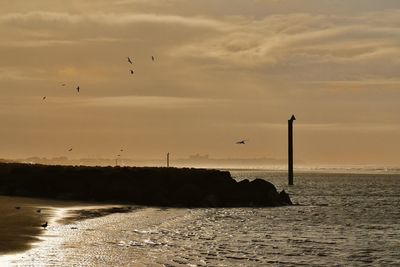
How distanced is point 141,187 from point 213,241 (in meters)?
30.6

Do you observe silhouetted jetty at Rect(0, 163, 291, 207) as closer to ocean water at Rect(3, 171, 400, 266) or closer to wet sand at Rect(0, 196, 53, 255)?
ocean water at Rect(3, 171, 400, 266)

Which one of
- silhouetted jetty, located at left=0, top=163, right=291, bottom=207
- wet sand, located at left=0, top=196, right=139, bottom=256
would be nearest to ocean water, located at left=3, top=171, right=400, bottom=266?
wet sand, located at left=0, top=196, right=139, bottom=256

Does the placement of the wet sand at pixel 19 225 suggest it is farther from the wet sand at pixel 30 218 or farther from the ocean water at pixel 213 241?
the ocean water at pixel 213 241

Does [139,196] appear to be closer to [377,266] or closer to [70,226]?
[70,226]

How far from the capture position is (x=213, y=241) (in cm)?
3281

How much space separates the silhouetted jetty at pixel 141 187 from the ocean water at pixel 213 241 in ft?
36.8

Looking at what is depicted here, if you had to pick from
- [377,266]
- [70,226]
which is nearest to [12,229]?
[70,226]

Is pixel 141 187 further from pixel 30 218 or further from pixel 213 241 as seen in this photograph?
pixel 213 241

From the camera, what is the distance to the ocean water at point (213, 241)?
83.5ft

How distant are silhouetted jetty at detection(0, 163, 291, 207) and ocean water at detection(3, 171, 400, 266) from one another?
11224mm

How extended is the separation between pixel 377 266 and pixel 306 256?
3.08 metres

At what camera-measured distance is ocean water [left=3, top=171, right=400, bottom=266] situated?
1001 inches

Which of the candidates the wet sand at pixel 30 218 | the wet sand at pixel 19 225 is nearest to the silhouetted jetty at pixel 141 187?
the wet sand at pixel 30 218

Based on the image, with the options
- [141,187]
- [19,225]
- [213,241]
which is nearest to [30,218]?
[19,225]
